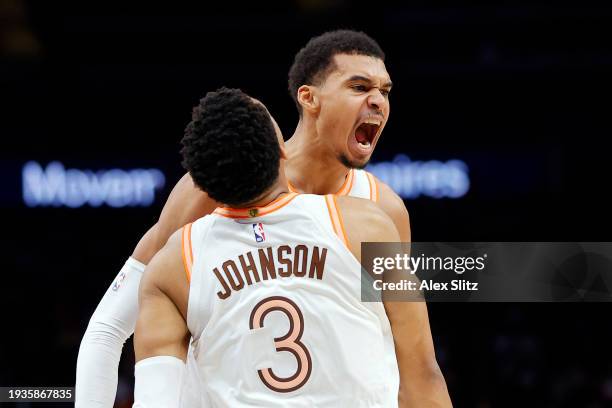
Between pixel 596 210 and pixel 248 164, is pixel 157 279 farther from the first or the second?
pixel 596 210

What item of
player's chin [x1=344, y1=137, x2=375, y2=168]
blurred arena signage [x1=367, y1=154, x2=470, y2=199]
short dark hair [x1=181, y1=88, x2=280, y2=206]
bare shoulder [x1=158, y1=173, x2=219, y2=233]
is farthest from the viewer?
blurred arena signage [x1=367, y1=154, x2=470, y2=199]

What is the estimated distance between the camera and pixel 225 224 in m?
2.36

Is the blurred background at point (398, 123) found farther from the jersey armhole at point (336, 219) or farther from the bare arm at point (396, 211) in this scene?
the jersey armhole at point (336, 219)

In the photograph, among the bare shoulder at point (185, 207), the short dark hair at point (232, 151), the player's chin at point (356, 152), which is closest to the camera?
the short dark hair at point (232, 151)

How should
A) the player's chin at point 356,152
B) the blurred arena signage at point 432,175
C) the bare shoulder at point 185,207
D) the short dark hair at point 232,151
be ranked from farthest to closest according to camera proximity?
the blurred arena signage at point 432,175 < the player's chin at point 356,152 < the bare shoulder at point 185,207 < the short dark hair at point 232,151

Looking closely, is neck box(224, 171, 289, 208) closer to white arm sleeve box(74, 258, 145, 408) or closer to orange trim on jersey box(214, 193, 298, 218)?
orange trim on jersey box(214, 193, 298, 218)

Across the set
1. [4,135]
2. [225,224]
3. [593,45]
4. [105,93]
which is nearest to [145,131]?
[105,93]

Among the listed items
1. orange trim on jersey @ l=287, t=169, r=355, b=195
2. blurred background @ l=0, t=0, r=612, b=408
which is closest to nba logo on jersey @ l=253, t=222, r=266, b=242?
orange trim on jersey @ l=287, t=169, r=355, b=195

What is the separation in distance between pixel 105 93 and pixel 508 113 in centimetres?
304

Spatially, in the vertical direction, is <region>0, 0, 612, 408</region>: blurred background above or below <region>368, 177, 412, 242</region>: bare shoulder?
above

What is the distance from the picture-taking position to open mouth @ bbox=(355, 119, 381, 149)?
10.7ft

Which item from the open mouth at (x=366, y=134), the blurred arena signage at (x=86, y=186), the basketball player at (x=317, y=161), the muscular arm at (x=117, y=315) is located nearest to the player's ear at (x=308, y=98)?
the basketball player at (x=317, y=161)

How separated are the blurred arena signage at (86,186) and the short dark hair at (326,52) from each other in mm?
Result: 4038

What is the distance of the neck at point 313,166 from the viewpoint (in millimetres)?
3332
